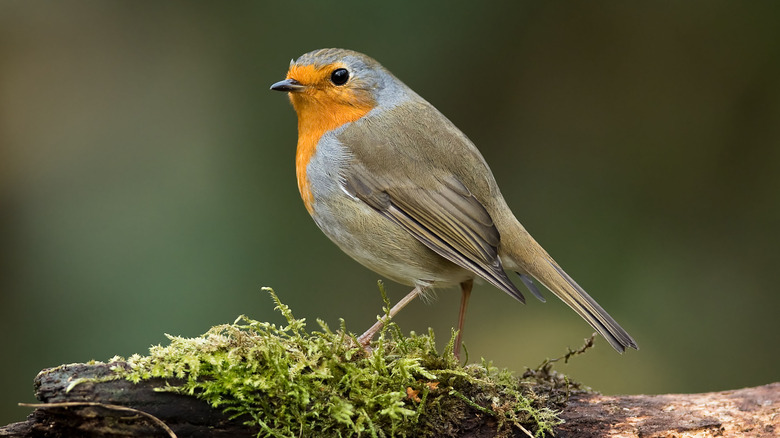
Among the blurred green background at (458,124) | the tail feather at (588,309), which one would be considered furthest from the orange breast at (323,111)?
the tail feather at (588,309)

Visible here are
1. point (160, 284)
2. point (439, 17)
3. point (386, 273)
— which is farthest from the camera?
point (439, 17)

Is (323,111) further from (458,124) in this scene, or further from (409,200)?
(458,124)

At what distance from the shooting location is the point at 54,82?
575 cm

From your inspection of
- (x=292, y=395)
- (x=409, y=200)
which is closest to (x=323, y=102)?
(x=409, y=200)

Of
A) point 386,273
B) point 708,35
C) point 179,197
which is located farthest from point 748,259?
point 179,197

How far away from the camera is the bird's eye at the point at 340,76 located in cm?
414

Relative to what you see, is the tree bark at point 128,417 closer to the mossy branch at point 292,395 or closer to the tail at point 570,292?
the mossy branch at point 292,395

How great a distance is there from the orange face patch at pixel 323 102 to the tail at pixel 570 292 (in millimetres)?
1193

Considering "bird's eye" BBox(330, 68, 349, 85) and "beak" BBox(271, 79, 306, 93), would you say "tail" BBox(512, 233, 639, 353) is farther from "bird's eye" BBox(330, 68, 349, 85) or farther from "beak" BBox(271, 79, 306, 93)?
"beak" BBox(271, 79, 306, 93)

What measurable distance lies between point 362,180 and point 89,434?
1762 mm

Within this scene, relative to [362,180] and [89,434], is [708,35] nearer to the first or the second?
[362,180]

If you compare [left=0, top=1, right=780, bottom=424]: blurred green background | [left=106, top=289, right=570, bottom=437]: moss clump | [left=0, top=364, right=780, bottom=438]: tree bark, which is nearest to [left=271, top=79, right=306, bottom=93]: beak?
[left=0, top=1, right=780, bottom=424]: blurred green background

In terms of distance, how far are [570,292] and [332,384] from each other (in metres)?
1.35

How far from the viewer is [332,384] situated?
273 centimetres
